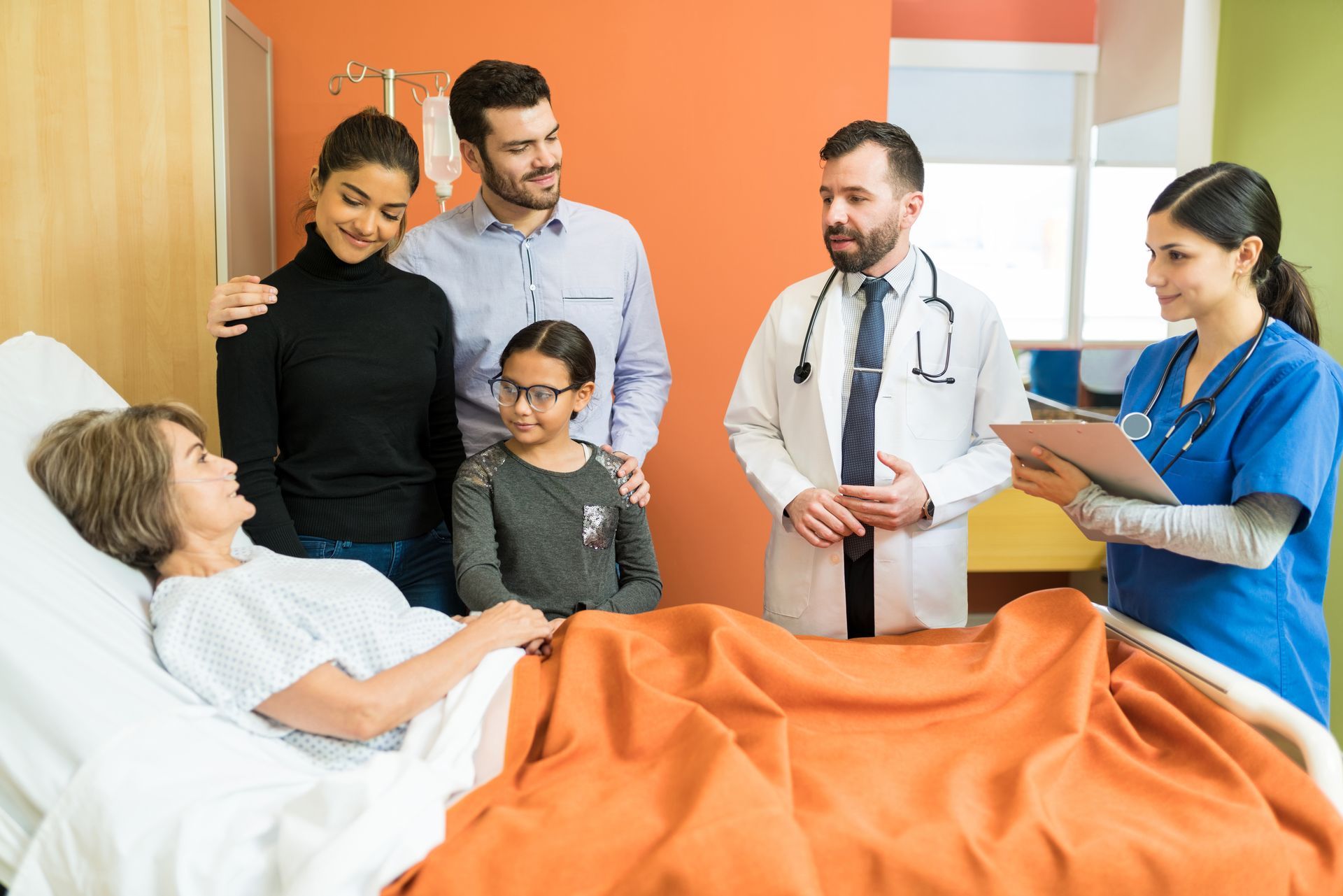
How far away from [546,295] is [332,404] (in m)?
0.60

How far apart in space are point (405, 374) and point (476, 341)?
0.96 feet

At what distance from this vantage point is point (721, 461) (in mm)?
3479

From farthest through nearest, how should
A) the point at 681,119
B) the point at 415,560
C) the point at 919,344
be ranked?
the point at 681,119 < the point at 919,344 < the point at 415,560

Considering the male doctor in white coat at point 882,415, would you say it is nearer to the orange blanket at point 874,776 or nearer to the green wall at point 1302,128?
the orange blanket at point 874,776

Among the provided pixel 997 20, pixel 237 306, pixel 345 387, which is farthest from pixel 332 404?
pixel 997 20

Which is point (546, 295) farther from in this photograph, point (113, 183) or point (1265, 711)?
point (1265, 711)

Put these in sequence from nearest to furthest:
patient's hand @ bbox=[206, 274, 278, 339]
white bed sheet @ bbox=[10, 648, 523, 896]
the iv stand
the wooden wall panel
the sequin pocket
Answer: white bed sheet @ bbox=[10, 648, 523, 896]
patient's hand @ bbox=[206, 274, 278, 339]
the sequin pocket
the wooden wall panel
the iv stand

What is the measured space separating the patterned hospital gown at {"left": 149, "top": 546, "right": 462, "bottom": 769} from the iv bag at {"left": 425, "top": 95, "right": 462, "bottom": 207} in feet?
5.00

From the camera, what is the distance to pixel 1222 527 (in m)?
1.64

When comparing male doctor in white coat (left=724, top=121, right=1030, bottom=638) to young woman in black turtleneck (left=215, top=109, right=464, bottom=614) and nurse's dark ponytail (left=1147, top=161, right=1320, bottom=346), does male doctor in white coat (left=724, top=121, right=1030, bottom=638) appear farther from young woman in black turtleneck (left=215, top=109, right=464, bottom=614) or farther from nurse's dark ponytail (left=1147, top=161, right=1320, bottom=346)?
young woman in black turtleneck (left=215, top=109, right=464, bottom=614)

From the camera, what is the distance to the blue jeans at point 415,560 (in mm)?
1984

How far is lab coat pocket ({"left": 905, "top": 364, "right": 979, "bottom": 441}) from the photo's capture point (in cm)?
216

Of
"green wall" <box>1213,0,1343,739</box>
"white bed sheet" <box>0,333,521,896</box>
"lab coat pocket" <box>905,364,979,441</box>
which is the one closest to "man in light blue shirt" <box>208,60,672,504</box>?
"lab coat pocket" <box>905,364,979,441</box>

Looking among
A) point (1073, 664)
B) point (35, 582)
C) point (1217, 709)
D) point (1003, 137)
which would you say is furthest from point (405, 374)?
point (1003, 137)
